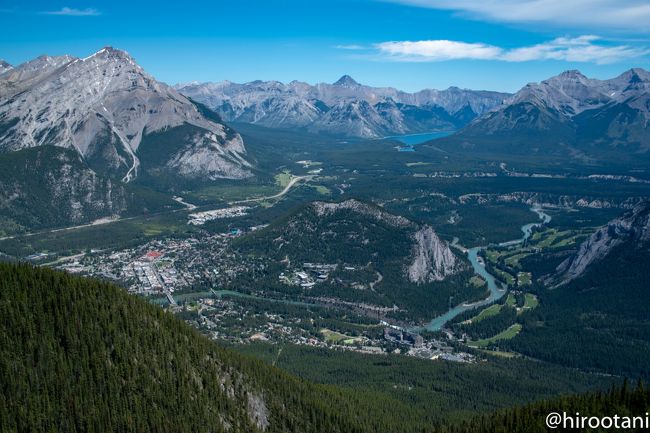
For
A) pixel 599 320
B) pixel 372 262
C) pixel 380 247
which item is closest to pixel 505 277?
pixel 380 247

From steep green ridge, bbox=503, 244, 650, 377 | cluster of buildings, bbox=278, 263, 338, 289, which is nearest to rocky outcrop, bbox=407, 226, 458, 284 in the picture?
cluster of buildings, bbox=278, 263, 338, 289

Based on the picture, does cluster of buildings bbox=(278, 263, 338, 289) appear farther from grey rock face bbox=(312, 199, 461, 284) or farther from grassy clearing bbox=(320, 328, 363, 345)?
grassy clearing bbox=(320, 328, 363, 345)

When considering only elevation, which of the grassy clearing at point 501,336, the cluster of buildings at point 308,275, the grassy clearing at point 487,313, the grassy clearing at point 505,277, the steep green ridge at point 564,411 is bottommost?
the grassy clearing at point 501,336

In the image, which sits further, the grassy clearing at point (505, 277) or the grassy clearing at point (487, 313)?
the grassy clearing at point (505, 277)

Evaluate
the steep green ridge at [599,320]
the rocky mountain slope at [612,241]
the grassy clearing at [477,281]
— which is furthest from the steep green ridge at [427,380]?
the rocky mountain slope at [612,241]

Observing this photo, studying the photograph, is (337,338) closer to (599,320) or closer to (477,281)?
(599,320)

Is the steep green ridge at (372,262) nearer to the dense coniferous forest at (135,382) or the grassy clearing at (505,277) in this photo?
the grassy clearing at (505,277)

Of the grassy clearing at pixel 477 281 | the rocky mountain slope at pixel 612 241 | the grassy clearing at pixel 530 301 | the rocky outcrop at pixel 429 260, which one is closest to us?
the grassy clearing at pixel 530 301
